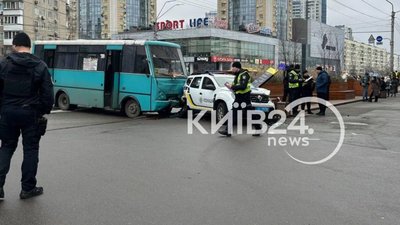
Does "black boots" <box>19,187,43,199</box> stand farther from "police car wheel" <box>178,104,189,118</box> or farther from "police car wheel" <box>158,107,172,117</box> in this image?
"police car wheel" <box>158,107,172,117</box>

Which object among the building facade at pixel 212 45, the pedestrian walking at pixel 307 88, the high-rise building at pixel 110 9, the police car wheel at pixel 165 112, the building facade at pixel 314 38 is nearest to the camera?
the police car wheel at pixel 165 112

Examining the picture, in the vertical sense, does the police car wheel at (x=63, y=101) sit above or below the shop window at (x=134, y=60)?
below

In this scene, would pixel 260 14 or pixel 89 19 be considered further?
pixel 260 14

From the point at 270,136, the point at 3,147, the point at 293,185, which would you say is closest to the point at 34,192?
the point at 3,147

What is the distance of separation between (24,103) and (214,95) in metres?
9.91

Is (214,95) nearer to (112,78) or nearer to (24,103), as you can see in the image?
(112,78)

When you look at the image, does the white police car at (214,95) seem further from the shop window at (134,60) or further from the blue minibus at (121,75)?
the shop window at (134,60)

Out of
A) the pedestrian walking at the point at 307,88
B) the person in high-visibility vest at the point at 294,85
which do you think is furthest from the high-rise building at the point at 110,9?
the person in high-visibility vest at the point at 294,85

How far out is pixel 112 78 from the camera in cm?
1700

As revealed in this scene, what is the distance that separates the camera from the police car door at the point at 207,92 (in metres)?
15.3

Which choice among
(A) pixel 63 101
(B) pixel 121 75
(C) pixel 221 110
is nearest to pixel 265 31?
(A) pixel 63 101

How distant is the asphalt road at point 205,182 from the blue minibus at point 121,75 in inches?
187

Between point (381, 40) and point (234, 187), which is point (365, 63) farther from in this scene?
point (234, 187)

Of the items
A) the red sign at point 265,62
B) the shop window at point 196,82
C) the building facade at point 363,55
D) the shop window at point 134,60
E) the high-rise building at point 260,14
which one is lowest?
the shop window at point 196,82
